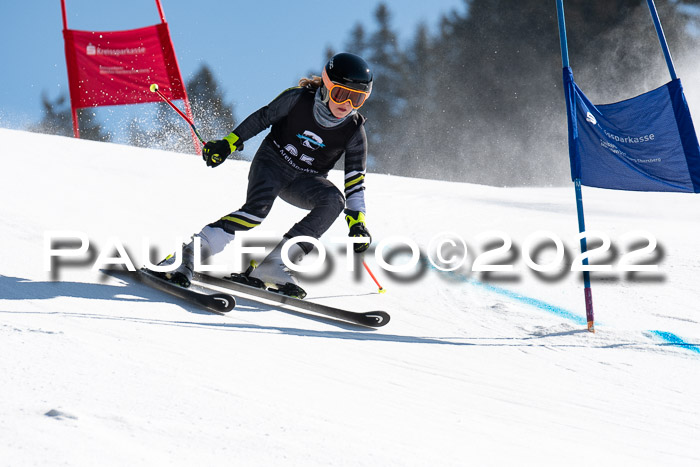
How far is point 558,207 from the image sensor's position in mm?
8961

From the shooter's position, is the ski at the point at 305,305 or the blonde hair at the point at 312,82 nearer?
the ski at the point at 305,305

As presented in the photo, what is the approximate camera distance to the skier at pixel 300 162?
3.86 m

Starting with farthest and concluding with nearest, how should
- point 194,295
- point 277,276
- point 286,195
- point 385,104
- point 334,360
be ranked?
point 385,104 → point 286,195 → point 277,276 → point 194,295 → point 334,360

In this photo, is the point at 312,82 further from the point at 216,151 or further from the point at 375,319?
the point at 375,319

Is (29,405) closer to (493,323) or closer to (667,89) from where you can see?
(493,323)

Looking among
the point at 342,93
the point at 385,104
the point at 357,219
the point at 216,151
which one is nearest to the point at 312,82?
the point at 342,93

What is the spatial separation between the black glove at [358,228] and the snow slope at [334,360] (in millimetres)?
462

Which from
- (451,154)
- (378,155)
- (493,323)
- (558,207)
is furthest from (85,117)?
(493,323)

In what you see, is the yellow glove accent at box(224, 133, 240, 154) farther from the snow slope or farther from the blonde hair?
the snow slope

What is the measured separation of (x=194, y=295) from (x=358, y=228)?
3.23 ft

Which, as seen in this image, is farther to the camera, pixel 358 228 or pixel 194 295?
pixel 358 228

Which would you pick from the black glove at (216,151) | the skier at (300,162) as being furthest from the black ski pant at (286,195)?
the black glove at (216,151)

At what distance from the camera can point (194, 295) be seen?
3.51 metres

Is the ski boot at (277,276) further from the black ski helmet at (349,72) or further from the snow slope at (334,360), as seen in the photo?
the black ski helmet at (349,72)
